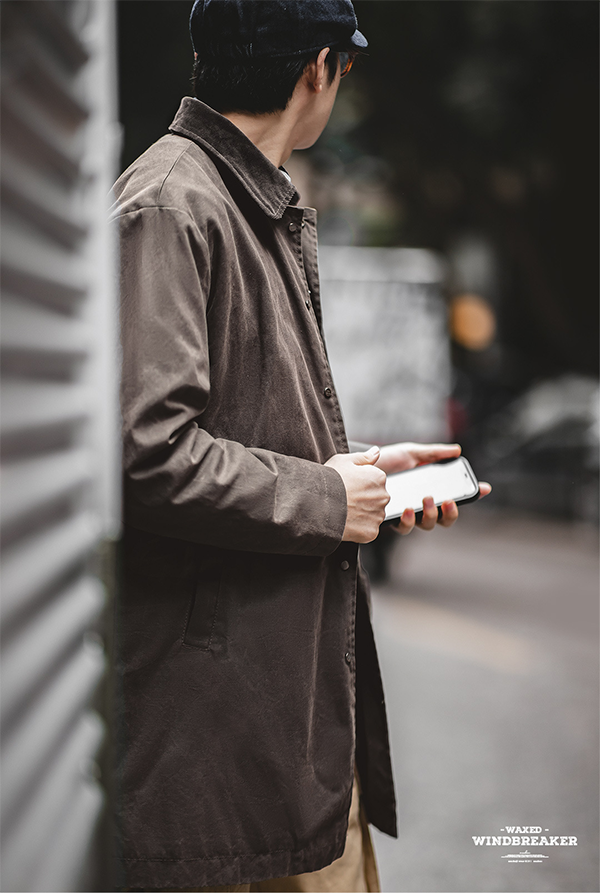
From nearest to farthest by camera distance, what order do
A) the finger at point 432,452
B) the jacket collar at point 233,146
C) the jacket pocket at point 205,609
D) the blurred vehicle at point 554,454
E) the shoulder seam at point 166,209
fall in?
the shoulder seam at point 166,209
the jacket pocket at point 205,609
the jacket collar at point 233,146
the finger at point 432,452
the blurred vehicle at point 554,454

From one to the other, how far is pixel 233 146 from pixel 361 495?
66 centimetres

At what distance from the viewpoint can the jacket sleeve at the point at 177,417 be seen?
1.37 metres

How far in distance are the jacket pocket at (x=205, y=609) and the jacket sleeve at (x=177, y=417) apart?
10 cm

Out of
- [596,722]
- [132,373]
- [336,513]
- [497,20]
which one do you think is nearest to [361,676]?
[336,513]

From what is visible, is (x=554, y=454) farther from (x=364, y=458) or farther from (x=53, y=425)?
(x=53, y=425)

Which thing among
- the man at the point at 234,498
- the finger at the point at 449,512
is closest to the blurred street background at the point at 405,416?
the man at the point at 234,498

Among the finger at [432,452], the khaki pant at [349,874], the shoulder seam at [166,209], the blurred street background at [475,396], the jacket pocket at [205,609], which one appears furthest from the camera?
the blurred street background at [475,396]

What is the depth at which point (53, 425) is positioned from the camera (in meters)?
1.68

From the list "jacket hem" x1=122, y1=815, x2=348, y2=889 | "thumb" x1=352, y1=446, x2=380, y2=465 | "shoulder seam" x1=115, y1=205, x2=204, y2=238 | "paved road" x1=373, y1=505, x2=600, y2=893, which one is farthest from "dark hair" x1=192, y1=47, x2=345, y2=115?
"paved road" x1=373, y1=505, x2=600, y2=893

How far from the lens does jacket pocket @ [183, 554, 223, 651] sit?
1.51 m

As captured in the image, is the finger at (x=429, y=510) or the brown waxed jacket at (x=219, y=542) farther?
the finger at (x=429, y=510)

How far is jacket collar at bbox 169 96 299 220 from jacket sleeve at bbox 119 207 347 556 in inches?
Answer: 9.9

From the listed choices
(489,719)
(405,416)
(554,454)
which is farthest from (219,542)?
(554,454)

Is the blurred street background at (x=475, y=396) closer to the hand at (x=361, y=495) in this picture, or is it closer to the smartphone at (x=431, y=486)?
the smartphone at (x=431, y=486)
